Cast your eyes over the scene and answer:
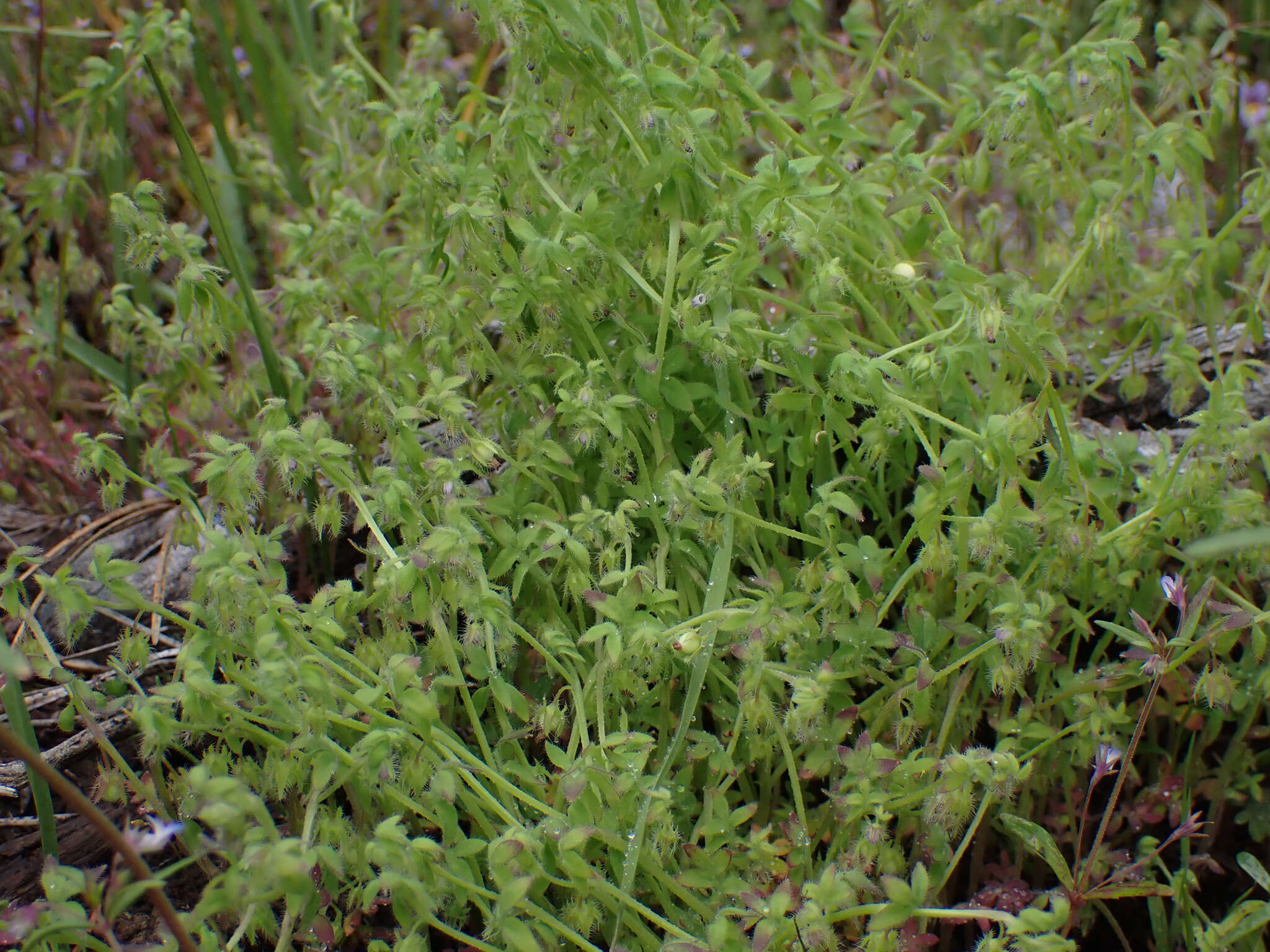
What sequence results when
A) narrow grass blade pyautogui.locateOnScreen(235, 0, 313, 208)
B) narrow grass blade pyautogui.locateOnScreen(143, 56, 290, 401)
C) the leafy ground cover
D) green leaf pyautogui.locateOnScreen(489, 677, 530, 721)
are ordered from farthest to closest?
narrow grass blade pyautogui.locateOnScreen(235, 0, 313, 208)
narrow grass blade pyautogui.locateOnScreen(143, 56, 290, 401)
green leaf pyautogui.locateOnScreen(489, 677, 530, 721)
the leafy ground cover

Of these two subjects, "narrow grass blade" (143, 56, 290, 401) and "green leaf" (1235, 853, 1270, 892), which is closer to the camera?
"green leaf" (1235, 853, 1270, 892)

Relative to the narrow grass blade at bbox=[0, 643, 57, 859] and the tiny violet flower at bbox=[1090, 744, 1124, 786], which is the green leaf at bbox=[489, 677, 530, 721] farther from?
the tiny violet flower at bbox=[1090, 744, 1124, 786]

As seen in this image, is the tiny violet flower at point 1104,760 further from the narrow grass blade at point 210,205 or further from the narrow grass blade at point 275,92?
the narrow grass blade at point 275,92

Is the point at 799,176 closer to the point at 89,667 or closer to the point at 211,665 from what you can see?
the point at 211,665

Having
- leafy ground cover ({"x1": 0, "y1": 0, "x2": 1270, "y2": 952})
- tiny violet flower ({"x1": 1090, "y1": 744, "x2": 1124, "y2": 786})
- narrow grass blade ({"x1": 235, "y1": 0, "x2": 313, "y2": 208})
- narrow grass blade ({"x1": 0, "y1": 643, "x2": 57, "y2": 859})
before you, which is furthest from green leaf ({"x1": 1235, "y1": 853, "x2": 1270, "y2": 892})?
narrow grass blade ({"x1": 235, "y1": 0, "x2": 313, "y2": 208})

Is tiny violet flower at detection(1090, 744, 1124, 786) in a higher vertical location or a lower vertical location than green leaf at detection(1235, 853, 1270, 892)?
higher

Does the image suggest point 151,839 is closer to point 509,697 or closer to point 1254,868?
point 509,697

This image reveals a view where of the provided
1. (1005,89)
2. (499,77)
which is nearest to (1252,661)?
(1005,89)

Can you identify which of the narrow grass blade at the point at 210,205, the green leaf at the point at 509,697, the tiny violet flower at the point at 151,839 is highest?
the narrow grass blade at the point at 210,205

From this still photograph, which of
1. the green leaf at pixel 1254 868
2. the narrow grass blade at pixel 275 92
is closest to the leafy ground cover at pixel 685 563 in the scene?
the green leaf at pixel 1254 868
